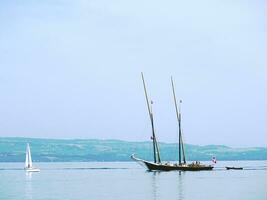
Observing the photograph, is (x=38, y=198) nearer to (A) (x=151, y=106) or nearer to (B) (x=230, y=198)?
(B) (x=230, y=198)

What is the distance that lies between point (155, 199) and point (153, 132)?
8866 cm

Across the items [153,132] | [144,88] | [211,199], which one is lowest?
[211,199]

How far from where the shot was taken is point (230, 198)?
10650 cm

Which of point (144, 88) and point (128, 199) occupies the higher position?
point (144, 88)

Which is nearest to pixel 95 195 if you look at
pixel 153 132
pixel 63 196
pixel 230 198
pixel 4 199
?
pixel 63 196

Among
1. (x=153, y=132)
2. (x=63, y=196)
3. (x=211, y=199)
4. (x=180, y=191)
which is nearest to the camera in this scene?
(x=211, y=199)

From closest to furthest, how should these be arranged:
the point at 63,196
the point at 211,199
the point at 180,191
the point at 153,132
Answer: the point at 211,199 < the point at 63,196 < the point at 180,191 < the point at 153,132

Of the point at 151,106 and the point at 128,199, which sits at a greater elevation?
the point at 151,106

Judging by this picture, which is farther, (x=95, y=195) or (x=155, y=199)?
(x=95, y=195)

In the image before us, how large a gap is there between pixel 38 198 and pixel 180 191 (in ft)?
98.7

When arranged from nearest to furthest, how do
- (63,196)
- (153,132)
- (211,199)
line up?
1. (211,199)
2. (63,196)
3. (153,132)

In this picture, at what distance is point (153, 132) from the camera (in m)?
197

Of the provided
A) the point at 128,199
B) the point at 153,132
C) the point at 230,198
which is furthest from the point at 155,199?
the point at 153,132

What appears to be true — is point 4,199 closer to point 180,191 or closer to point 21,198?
point 21,198
